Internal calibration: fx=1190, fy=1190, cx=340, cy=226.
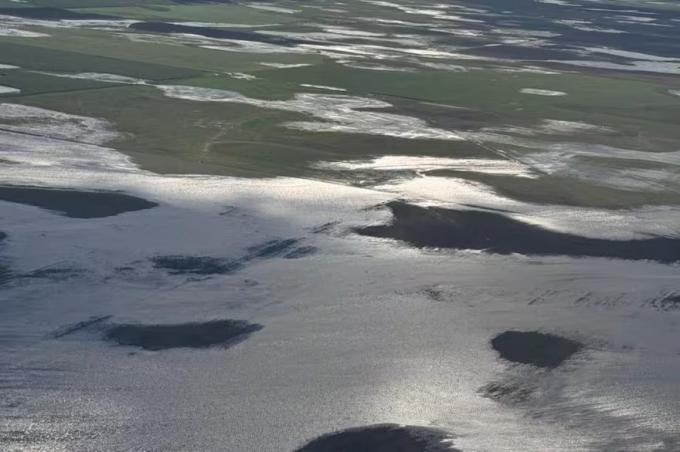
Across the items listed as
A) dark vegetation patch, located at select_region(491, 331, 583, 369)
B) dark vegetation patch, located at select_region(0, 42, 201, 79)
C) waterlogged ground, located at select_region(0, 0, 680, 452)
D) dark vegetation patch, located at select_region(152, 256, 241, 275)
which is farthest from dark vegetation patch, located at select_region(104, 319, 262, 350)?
dark vegetation patch, located at select_region(0, 42, 201, 79)

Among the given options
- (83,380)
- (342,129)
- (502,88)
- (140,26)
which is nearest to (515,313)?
(83,380)

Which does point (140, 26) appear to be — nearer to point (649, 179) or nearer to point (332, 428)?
point (649, 179)

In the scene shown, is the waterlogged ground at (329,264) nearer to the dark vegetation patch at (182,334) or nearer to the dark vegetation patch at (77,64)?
the dark vegetation patch at (182,334)

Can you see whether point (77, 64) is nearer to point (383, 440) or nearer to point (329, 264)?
point (329, 264)

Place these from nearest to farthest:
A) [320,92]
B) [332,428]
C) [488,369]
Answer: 1. [332,428]
2. [488,369]
3. [320,92]

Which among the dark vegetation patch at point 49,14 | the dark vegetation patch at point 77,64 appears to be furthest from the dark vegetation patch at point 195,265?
the dark vegetation patch at point 49,14

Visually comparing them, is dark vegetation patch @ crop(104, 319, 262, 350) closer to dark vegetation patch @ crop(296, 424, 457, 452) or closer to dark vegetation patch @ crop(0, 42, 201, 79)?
dark vegetation patch @ crop(296, 424, 457, 452)
